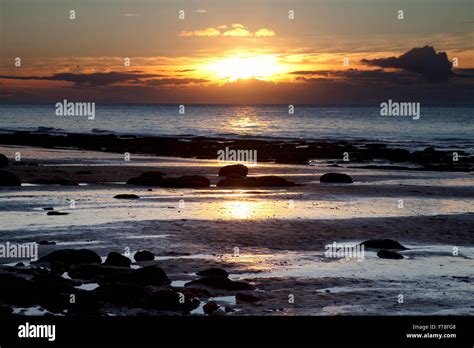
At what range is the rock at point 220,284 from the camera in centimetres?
1593

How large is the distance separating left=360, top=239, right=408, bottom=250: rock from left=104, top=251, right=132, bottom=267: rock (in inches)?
286

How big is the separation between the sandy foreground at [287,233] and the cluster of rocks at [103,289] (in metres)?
0.30

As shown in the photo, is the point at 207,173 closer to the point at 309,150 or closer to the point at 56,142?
the point at 309,150

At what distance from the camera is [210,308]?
1429 centimetres

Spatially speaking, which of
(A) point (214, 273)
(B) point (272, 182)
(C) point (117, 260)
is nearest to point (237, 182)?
(B) point (272, 182)

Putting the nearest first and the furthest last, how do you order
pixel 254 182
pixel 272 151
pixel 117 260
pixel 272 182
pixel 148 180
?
pixel 117 260 → pixel 148 180 → pixel 254 182 → pixel 272 182 → pixel 272 151

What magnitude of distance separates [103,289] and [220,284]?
257cm

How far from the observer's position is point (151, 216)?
26781 millimetres

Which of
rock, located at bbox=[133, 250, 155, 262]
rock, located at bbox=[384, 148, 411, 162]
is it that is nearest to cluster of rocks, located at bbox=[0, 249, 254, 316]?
rock, located at bbox=[133, 250, 155, 262]

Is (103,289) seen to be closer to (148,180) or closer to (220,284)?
(220,284)

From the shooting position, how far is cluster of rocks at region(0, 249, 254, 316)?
1423 centimetres

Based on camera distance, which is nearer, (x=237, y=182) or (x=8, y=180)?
(x=8, y=180)

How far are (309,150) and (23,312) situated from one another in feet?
193

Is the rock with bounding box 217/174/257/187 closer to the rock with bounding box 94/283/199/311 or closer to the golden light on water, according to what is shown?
the golden light on water
